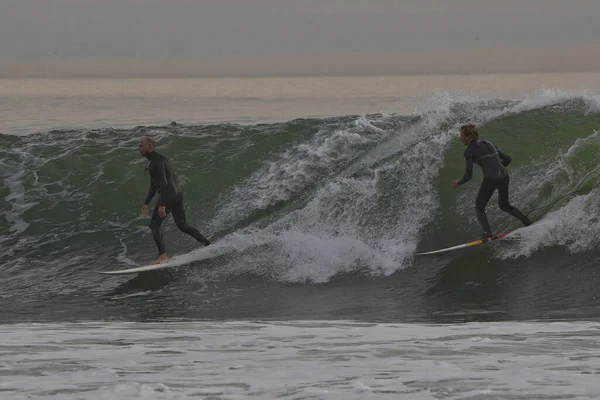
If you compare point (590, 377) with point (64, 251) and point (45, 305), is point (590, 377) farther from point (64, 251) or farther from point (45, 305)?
point (64, 251)

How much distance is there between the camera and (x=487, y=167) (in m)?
11.0

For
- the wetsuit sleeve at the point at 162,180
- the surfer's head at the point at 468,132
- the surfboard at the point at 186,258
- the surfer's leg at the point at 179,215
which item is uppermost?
the surfer's head at the point at 468,132

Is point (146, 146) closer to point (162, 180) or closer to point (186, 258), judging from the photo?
point (162, 180)

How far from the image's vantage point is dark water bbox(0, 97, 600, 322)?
1010 centimetres

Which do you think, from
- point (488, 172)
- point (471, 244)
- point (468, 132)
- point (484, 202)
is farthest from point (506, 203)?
point (468, 132)

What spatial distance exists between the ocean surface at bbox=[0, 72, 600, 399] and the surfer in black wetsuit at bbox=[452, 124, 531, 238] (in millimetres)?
514

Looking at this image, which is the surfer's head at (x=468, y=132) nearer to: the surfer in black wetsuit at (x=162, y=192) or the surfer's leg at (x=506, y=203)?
the surfer's leg at (x=506, y=203)

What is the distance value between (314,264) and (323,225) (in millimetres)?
1023

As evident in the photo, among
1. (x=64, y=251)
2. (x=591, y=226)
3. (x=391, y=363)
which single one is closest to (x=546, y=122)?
(x=591, y=226)

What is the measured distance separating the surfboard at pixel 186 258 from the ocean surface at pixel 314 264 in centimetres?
6

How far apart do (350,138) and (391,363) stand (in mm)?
10364

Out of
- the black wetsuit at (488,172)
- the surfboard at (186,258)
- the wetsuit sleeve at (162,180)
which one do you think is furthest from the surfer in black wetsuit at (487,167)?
the wetsuit sleeve at (162,180)

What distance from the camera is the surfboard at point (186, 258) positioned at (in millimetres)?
11609

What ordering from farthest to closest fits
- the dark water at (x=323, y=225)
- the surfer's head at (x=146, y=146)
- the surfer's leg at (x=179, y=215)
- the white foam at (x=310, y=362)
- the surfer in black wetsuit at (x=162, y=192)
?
the surfer's leg at (x=179, y=215) → the surfer in black wetsuit at (x=162, y=192) → the surfer's head at (x=146, y=146) → the dark water at (x=323, y=225) → the white foam at (x=310, y=362)
